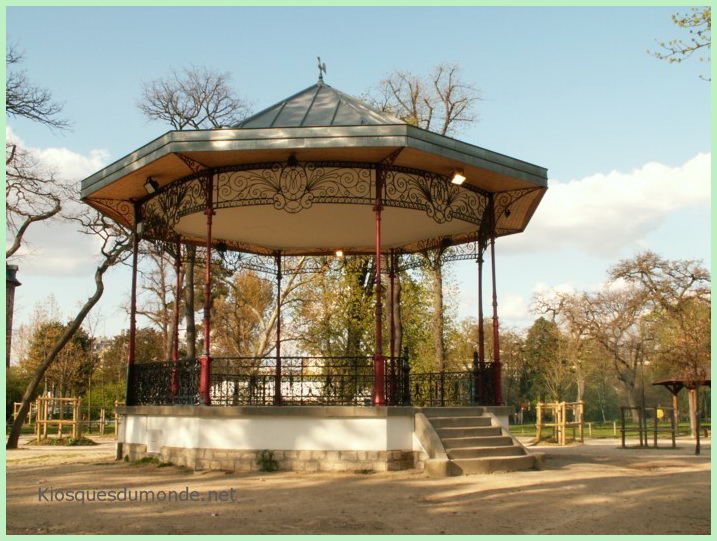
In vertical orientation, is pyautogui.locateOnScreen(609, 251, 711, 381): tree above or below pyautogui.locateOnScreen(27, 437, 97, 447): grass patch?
above

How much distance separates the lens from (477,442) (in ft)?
38.2

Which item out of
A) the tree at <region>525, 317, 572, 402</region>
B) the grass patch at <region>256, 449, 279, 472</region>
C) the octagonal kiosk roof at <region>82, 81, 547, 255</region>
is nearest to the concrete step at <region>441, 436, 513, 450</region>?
the grass patch at <region>256, 449, 279, 472</region>

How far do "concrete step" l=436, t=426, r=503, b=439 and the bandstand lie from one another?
38 millimetres

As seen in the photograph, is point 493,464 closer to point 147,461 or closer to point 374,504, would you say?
point 374,504

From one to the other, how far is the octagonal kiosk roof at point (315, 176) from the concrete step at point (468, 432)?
3.67m

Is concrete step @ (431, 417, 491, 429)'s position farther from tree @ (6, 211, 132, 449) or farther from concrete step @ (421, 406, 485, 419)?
tree @ (6, 211, 132, 449)

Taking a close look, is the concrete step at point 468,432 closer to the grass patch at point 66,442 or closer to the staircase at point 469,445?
the staircase at point 469,445

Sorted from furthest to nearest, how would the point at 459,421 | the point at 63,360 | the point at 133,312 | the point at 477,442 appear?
the point at 63,360 < the point at 133,312 < the point at 459,421 < the point at 477,442

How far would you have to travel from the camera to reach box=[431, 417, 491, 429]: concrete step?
11977 millimetres

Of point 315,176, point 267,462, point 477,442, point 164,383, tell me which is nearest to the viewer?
point 267,462

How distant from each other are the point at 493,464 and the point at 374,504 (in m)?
3.20

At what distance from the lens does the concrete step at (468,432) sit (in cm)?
1173

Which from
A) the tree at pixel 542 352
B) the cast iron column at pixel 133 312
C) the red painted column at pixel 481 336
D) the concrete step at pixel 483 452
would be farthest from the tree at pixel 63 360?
the tree at pixel 542 352

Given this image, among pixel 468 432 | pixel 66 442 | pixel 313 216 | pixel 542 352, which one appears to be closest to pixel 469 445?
pixel 468 432
